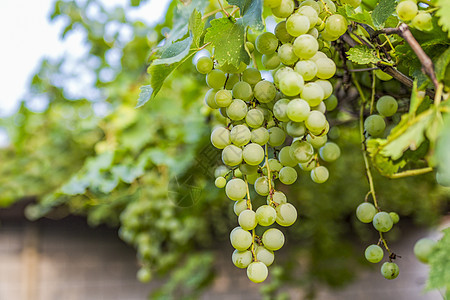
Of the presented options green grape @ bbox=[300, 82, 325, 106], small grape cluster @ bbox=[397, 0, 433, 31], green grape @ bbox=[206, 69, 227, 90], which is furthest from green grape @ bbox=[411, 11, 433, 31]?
green grape @ bbox=[206, 69, 227, 90]

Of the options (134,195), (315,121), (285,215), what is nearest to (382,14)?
(315,121)

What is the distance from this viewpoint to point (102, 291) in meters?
2.38

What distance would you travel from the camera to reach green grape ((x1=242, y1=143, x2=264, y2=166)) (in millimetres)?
399

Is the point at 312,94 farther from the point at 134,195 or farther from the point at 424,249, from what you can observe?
the point at 134,195

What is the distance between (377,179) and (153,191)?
3.35ft

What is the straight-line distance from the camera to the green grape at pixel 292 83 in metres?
0.37

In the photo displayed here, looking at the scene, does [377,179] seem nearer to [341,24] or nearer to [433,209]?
[433,209]

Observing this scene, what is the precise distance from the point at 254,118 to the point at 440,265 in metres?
0.22

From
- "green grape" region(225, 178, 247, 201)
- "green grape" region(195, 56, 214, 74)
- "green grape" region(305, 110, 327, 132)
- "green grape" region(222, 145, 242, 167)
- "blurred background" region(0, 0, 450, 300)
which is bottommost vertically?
"blurred background" region(0, 0, 450, 300)

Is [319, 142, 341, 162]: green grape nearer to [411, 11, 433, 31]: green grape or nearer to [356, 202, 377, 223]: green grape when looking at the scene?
[356, 202, 377, 223]: green grape

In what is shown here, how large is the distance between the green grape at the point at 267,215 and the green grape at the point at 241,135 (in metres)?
0.07

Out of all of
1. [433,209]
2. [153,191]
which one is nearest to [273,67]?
[153,191]

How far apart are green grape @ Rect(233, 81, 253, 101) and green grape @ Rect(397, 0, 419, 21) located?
0.55 feet

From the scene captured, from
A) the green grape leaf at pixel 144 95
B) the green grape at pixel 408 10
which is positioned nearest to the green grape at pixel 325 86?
the green grape at pixel 408 10
